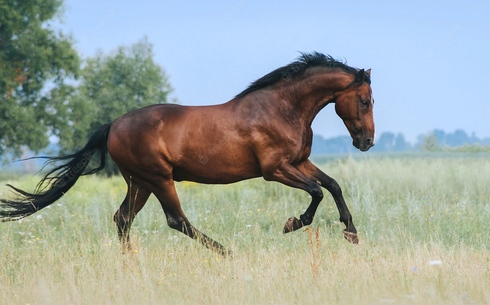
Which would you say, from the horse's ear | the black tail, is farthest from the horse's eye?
the black tail

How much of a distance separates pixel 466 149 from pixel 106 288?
28045mm

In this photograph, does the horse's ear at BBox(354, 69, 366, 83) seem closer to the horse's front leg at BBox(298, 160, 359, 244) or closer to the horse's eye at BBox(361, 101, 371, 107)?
the horse's eye at BBox(361, 101, 371, 107)

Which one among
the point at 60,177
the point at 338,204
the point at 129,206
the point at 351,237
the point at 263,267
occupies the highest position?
the point at 60,177

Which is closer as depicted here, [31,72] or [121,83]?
[31,72]

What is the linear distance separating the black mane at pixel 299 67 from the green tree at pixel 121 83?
2095cm

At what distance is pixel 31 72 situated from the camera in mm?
22219

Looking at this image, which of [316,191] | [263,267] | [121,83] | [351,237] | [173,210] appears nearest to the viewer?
[263,267]

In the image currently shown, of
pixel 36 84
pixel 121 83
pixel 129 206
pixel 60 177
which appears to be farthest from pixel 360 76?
pixel 121 83

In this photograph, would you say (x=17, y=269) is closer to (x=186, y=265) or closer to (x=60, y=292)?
(x=60, y=292)

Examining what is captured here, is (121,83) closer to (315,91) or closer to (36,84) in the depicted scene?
(36,84)

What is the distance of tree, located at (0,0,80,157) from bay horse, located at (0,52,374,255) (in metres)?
17.6

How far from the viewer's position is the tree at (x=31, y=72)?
2148 centimetres

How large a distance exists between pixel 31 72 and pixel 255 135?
19.6 metres

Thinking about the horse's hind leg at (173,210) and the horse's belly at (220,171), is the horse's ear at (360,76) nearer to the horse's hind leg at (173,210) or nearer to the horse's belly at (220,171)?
the horse's belly at (220,171)
